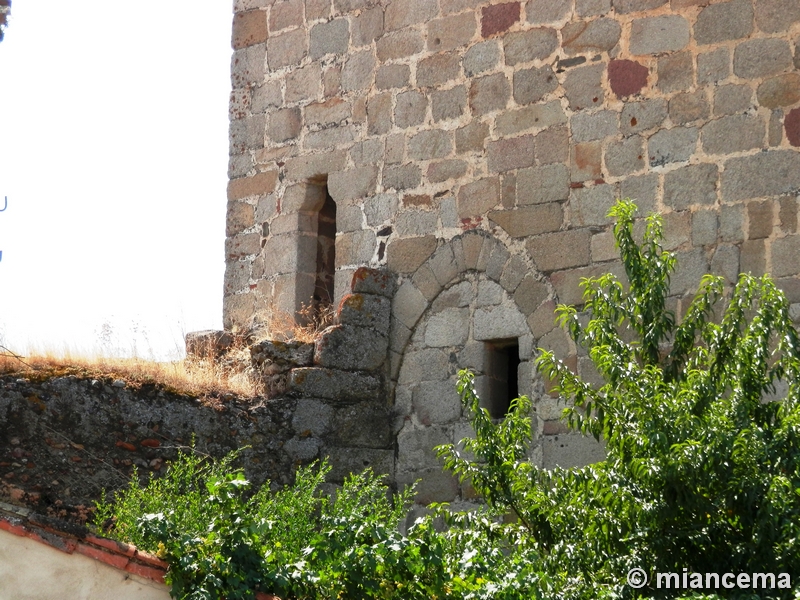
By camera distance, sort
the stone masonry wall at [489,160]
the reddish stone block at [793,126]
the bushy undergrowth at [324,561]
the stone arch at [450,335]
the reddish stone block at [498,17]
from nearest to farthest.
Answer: the bushy undergrowth at [324,561], the reddish stone block at [793,126], the stone masonry wall at [489,160], the stone arch at [450,335], the reddish stone block at [498,17]

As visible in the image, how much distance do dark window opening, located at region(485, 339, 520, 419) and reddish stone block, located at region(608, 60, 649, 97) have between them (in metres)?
1.84

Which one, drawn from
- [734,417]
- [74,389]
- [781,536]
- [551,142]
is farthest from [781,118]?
[74,389]

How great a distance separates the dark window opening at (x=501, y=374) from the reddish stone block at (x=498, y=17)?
223 centimetres

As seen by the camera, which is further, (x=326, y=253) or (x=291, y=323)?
(x=326, y=253)

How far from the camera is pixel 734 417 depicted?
21.2 feet

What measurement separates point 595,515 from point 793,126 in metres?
3.26

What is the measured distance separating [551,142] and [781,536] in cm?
402

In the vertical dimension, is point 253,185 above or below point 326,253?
above

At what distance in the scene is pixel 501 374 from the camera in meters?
9.59

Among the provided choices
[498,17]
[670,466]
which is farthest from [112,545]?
[498,17]

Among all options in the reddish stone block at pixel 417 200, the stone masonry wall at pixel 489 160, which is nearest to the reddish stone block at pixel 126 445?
the stone masonry wall at pixel 489 160

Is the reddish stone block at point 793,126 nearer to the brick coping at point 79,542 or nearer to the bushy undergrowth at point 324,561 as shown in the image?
the bushy undergrowth at point 324,561

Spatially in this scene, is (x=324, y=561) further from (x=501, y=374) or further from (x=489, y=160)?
(x=489, y=160)

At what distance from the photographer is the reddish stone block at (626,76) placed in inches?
360
